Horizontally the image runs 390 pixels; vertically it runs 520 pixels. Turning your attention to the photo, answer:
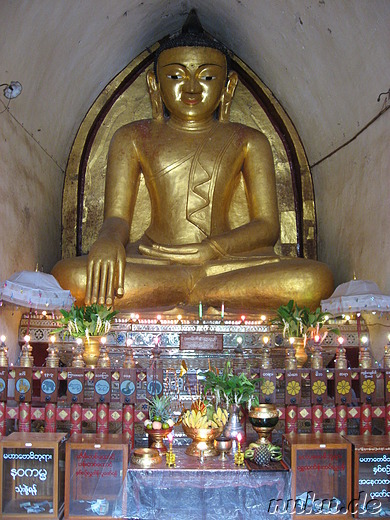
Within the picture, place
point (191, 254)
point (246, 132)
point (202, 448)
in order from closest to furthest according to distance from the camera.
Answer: point (202, 448) < point (191, 254) < point (246, 132)

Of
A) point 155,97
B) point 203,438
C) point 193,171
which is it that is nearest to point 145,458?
point 203,438

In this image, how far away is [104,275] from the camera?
17.6ft

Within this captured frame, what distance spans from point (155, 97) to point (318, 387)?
3858 millimetres

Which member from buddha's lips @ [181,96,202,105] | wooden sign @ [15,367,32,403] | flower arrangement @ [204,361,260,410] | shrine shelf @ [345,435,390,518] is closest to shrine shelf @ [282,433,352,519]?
shrine shelf @ [345,435,390,518]

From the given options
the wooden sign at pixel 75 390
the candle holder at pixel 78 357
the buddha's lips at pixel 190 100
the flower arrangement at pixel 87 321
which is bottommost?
the wooden sign at pixel 75 390

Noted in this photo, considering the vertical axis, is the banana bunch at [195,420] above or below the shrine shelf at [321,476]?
above

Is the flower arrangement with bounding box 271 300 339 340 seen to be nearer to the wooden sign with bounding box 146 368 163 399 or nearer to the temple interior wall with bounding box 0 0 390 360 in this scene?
the temple interior wall with bounding box 0 0 390 360

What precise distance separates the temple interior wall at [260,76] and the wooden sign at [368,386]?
4.05ft

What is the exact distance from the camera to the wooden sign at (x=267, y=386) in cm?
403

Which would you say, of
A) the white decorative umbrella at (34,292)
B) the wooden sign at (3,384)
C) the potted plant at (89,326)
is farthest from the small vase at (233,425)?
the white decorative umbrella at (34,292)

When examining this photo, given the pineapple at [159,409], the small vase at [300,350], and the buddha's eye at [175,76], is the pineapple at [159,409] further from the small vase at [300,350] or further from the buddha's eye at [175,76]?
the buddha's eye at [175,76]

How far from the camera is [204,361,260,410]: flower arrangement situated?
391 cm

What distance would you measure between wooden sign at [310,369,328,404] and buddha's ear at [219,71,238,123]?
3.55 metres

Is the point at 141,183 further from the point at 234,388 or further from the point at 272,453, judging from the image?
the point at 272,453
